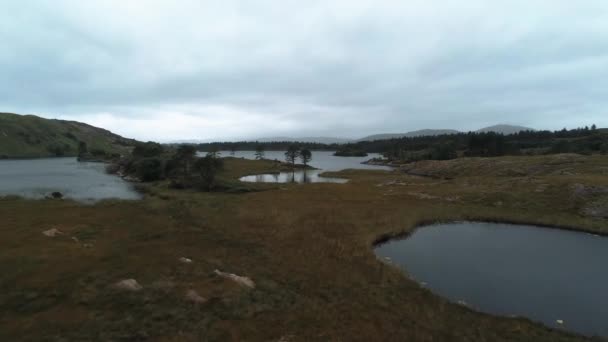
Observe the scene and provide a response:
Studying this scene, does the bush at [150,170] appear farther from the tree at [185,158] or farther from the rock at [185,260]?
the rock at [185,260]

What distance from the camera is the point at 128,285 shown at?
17.7m

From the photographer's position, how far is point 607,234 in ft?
108

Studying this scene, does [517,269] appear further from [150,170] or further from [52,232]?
[150,170]

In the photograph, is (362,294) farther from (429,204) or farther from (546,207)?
(546,207)

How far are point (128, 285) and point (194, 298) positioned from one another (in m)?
4.69

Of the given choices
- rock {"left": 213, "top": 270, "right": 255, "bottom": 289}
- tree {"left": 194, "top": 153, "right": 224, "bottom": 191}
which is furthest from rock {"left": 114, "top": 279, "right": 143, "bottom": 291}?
tree {"left": 194, "top": 153, "right": 224, "bottom": 191}

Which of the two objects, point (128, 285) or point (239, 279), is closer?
point (128, 285)

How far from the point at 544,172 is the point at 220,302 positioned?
311 ft

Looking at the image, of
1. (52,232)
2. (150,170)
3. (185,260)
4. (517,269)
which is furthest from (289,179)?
(517,269)

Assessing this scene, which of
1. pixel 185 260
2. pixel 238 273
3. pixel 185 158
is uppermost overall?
pixel 185 158

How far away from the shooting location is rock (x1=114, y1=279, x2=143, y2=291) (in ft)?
57.2

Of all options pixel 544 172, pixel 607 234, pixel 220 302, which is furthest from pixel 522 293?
pixel 544 172

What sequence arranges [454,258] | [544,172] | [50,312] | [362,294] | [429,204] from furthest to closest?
[544,172] < [429,204] < [454,258] < [362,294] < [50,312]

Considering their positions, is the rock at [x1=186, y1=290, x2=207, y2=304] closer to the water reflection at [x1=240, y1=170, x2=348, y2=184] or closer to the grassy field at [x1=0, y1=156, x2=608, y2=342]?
the grassy field at [x1=0, y1=156, x2=608, y2=342]
